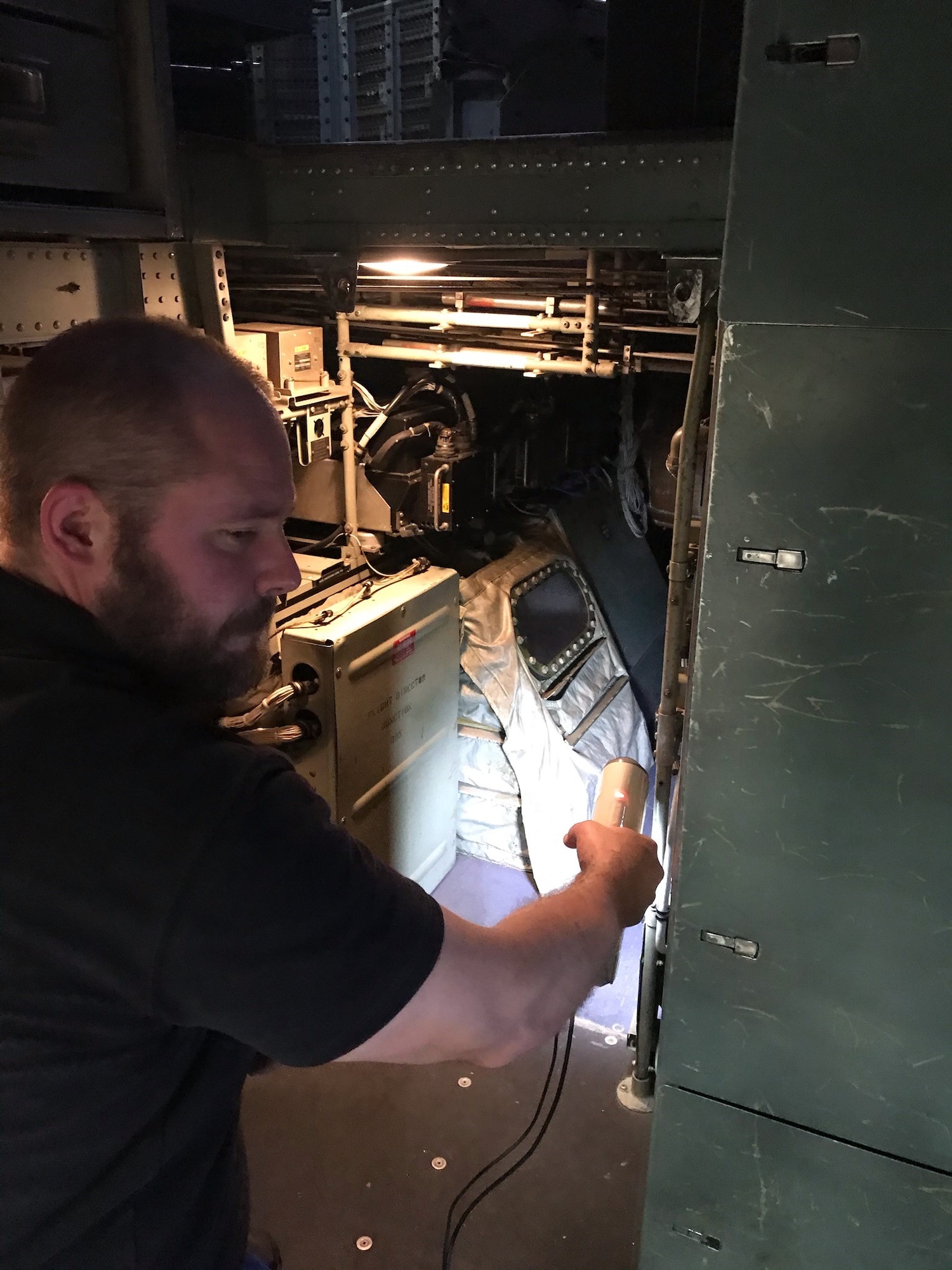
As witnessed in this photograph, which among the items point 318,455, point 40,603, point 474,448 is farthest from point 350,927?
point 474,448

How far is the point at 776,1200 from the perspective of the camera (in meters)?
1.63

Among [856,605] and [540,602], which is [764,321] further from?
[540,602]

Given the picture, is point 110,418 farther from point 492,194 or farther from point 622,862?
point 492,194

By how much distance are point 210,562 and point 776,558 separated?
2.67 ft

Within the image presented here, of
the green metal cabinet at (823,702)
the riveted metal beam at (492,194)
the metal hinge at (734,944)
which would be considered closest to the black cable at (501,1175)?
the green metal cabinet at (823,702)

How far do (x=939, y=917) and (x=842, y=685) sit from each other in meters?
0.42

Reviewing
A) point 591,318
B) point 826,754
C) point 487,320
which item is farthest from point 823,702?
point 487,320

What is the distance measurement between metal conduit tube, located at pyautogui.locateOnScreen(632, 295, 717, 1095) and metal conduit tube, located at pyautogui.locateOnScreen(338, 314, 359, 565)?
6.26ft

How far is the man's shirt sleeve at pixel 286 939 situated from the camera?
85 centimetres

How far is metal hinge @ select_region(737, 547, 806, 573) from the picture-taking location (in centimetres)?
128

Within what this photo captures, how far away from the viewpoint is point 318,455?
370cm

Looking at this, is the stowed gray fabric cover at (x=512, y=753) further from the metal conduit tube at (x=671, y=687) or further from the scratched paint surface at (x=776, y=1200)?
the scratched paint surface at (x=776, y=1200)

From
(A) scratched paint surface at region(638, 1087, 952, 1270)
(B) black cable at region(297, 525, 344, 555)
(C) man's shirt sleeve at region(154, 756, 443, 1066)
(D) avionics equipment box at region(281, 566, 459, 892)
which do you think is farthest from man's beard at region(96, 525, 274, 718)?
(B) black cable at region(297, 525, 344, 555)

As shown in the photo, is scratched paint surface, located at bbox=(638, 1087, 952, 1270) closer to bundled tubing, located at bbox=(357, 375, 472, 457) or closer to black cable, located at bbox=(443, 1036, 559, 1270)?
black cable, located at bbox=(443, 1036, 559, 1270)
